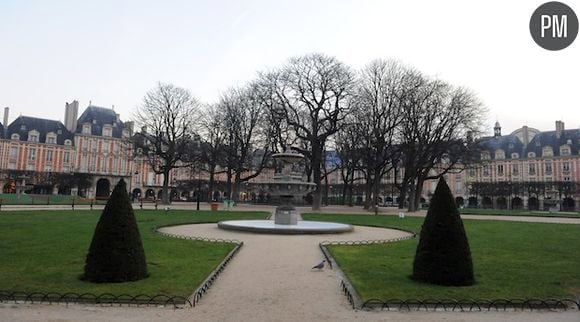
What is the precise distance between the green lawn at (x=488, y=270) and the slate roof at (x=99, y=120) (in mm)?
79949

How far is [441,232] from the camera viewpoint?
383 inches

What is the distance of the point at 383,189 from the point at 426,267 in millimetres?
86289

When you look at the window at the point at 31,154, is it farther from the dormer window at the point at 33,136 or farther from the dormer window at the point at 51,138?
the dormer window at the point at 51,138

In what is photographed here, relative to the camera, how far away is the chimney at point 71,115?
86812 mm

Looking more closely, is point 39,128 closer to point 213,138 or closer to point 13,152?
point 13,152

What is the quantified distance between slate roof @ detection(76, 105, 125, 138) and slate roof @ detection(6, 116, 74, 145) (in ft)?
9.80

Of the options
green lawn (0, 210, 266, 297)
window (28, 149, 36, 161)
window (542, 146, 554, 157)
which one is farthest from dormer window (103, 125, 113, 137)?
window (542, 146, 554, 157)

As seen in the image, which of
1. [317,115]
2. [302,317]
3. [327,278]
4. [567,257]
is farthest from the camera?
[317,115]

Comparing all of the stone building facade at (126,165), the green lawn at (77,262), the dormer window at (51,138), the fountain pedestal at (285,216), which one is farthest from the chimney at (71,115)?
the fountain pedestal at (285,216)

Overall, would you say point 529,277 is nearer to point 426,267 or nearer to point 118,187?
point 426,267

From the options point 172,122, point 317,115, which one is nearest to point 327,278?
point 317,115

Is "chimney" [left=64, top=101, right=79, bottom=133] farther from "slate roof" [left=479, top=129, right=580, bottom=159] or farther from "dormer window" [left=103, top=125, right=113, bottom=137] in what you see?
"slate roof" [left=479, top=129, right=580, bottom=159]

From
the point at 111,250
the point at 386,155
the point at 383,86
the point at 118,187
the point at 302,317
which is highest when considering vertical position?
the point at 383,86

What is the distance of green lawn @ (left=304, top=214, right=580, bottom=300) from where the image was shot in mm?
9133
